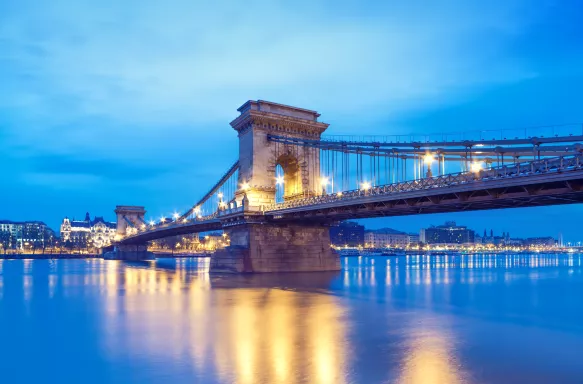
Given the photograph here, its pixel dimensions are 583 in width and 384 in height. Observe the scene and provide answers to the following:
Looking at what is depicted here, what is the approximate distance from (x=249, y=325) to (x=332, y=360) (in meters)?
6.06

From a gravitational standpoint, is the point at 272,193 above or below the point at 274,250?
above

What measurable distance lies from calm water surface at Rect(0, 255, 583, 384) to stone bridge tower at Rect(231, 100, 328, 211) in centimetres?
1996

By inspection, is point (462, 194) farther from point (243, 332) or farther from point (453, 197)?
point (243, 332)

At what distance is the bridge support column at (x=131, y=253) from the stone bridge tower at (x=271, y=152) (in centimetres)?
6893

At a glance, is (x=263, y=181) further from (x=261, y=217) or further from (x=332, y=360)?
(x=332, y=360)

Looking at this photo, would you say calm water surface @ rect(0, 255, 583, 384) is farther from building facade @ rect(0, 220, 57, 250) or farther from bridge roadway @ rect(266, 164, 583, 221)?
building facade @ rect(0, 220, 57, 250)

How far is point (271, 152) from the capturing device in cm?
4797

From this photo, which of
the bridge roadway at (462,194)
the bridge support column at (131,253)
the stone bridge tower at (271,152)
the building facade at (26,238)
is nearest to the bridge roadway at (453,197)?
the bridge roadway at (462,194)

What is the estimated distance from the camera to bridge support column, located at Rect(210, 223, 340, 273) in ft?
144

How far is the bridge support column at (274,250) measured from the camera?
43.8m

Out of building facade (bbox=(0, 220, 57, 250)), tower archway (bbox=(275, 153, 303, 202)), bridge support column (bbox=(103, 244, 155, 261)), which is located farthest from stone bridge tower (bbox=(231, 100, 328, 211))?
building facade (bbox=(0, 220, 57, 250))

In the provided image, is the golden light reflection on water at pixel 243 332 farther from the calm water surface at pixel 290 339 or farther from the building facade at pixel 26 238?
the building facade at pixel 26 238

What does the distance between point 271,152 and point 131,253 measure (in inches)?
2855

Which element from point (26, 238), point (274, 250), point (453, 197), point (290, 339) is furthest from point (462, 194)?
point (26, 238)
